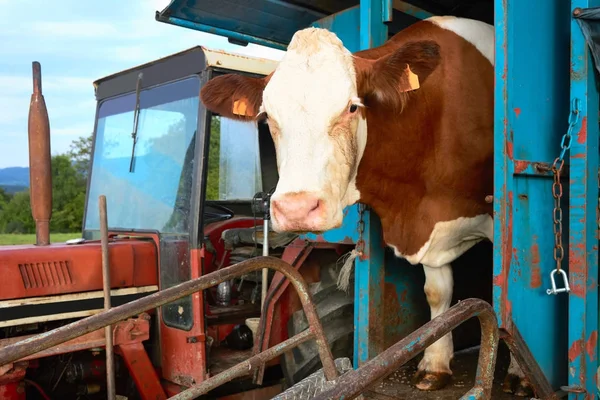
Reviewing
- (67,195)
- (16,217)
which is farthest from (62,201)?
(16,217)

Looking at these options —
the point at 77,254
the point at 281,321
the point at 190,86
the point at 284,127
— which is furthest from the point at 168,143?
the point at 284,127

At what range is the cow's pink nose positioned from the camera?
204 cm

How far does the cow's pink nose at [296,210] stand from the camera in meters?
2.04

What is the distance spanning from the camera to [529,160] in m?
2.35

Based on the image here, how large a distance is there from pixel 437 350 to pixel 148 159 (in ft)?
6.81

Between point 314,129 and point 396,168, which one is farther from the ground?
point 314,129

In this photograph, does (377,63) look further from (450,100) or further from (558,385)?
(558,385)

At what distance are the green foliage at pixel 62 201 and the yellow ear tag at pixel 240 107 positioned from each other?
1817cm

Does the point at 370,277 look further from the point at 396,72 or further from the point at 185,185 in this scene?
the point at 185,185

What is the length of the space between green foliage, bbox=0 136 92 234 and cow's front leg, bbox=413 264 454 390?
18455mm

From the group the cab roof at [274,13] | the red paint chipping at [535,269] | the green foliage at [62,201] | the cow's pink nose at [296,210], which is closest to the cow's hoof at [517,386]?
the red paint chipping at [535,269]

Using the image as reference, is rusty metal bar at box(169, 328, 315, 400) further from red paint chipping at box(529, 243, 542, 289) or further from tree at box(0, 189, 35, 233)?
tree at box(0, 189, 35, 233)

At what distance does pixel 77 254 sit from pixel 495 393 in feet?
7.50

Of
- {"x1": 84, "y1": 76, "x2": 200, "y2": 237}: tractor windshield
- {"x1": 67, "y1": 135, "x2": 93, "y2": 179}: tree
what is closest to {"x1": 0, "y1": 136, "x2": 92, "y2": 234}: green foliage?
{"x1": 67, "y1": 135, "x2": 93, "y2": 179}: tree
